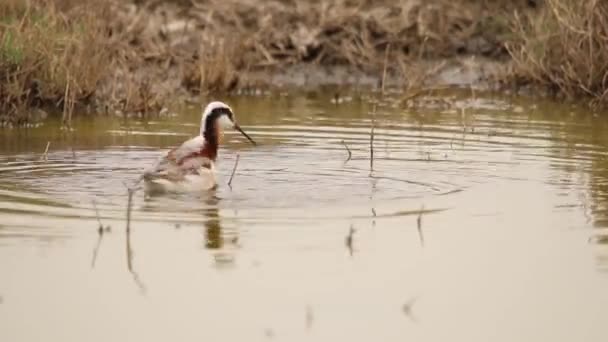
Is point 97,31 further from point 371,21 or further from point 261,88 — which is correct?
point 371,21

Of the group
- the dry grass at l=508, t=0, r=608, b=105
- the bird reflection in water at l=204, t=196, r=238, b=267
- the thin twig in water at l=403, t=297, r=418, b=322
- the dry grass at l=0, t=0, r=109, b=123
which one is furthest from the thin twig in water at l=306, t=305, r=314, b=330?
the dry grass at l=508, t=0, r=608, b=105

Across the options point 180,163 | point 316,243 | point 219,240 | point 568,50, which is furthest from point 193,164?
point 568,50

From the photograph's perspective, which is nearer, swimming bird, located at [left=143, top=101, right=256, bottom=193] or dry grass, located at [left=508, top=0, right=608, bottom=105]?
swimming bird, located at [left=143, top=101, right=256, bottom=193]

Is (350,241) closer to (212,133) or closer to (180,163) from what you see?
(180,163)

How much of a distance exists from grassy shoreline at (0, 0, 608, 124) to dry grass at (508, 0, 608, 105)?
0.06 feet

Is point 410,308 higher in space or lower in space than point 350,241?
lower

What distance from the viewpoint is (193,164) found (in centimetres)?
1098

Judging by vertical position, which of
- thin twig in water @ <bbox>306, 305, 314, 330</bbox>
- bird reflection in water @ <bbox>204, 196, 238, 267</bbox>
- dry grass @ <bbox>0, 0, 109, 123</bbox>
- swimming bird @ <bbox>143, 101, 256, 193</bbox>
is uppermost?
dry grass @ <bbox>0, 0, 109, 123</bbox>

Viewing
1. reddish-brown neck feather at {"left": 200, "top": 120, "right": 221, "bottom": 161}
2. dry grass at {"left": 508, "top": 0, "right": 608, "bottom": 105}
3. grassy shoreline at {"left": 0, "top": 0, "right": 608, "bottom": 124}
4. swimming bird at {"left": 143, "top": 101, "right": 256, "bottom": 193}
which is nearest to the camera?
swimming bird at {"left": 143, "top": 101, "right": 256, "bottom": 193}

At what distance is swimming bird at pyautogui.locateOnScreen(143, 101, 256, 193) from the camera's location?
10.7 metres

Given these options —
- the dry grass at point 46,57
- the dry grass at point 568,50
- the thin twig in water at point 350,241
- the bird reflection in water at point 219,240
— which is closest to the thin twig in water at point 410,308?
the thin twig in water at point 350,241

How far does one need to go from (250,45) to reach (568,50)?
4.02 m

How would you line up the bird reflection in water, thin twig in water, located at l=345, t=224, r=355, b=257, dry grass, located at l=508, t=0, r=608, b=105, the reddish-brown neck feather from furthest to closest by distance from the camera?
dry grass, located at l=508, t=0, r=608, b=105 → the reddish-brown neck feather → thin twig in water, located at l=345, t=224, r=355, b=257 → the bird reflection in water

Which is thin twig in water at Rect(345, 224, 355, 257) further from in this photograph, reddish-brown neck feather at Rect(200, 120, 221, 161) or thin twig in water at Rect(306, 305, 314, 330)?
reddish-brown neck feather at Rect(200, 120, 221, 161)
